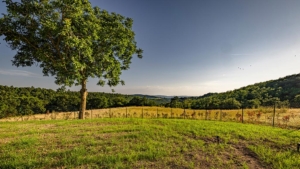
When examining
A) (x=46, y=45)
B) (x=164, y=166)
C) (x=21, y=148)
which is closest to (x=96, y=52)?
(x=46, y=45)

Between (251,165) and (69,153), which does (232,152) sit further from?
(69,153)

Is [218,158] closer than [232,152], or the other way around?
[218,158]

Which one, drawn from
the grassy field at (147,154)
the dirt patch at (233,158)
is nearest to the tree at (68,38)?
the grassy field at (147,154)

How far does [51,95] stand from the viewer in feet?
260

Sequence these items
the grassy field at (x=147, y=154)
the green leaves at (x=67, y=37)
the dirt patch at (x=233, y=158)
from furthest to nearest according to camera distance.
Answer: the green leaves at (x=67, y=37), the dirt patch at (x=233, y=158), the grassy field at (x=147, y=154)

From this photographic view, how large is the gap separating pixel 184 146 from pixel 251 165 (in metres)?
2.51

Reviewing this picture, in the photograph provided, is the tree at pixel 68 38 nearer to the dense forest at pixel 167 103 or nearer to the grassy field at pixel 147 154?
the grassy field at pixel 147 154

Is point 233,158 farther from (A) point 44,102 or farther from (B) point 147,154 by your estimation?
(A) point 44,102

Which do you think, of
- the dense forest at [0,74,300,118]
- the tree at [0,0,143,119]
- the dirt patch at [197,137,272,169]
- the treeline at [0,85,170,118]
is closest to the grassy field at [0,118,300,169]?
the dirt patch at [197,137,272,169]

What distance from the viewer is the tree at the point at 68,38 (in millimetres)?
12992

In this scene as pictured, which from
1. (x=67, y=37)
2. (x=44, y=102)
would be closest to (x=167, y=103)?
(x=44, y=102)

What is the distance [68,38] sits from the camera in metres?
12.2

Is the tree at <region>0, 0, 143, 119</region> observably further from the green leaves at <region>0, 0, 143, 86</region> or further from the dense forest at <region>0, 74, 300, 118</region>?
the dense forest at <region>0, 74, 300, 118</region>

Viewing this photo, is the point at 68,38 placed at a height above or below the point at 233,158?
above
